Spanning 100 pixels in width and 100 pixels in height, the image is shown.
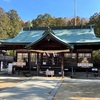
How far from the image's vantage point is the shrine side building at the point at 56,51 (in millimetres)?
22797

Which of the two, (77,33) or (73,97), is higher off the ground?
(77,33)

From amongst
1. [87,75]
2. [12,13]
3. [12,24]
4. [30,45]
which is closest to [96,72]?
[87,75]

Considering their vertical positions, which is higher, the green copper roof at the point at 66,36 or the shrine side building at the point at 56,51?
the green copper roof at the point at 66,36

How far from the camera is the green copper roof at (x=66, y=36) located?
2441 cm

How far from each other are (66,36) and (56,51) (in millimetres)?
4227

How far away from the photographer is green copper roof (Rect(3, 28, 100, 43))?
2441cm

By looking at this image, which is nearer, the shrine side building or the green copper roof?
the shrine side building

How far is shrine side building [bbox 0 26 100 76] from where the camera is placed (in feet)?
74.8

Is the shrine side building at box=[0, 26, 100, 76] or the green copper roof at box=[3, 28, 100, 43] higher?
the green copper roof at box=[3, 28, 100, 43]

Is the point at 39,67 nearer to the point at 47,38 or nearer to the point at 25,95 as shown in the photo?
the point at 47,38

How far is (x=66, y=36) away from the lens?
26203mm

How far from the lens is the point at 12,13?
70875 mm

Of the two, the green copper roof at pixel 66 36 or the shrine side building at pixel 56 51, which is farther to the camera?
the green copper roof at pixel 66 36

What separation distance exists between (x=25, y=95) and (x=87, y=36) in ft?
50.6
